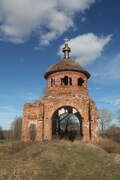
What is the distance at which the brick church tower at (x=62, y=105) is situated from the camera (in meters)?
17.7

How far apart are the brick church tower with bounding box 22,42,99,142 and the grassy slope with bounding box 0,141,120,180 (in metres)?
3.69

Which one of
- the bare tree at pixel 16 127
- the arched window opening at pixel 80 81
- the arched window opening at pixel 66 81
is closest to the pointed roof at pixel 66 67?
the arched window opening at pixel 80 81

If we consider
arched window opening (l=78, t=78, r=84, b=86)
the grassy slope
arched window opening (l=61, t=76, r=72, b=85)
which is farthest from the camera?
arched window opening (l=78, t=78, r=84, b=86)

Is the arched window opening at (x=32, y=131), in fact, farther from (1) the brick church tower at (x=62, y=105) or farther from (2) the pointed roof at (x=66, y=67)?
(2) the pointed roof at (x=66, y=67)

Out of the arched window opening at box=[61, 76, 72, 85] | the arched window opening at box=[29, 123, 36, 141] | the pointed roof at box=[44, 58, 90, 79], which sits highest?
the pointed roof at box=[44, 58, 90, 79]

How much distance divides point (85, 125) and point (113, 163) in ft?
22.3

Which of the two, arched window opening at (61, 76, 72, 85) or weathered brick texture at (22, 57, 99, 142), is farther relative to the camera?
arched window opening at (61, 76, 72, 85)

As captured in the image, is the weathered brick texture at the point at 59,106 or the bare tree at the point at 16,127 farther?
the bare tree at the point at 16,127

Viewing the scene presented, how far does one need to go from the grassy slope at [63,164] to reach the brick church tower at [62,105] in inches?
145

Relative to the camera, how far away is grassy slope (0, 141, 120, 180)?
30.8 ft

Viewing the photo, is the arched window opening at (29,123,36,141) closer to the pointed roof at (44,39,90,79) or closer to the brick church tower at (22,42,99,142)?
the brick church tower at (22,42,99,142)

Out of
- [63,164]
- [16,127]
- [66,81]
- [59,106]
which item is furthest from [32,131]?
[16,127]

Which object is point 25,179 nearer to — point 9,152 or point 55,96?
point 9,152

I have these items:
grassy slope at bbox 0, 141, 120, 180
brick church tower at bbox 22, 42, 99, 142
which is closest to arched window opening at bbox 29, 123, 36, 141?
brick church tower at bbox 22, 42, 99, 142
